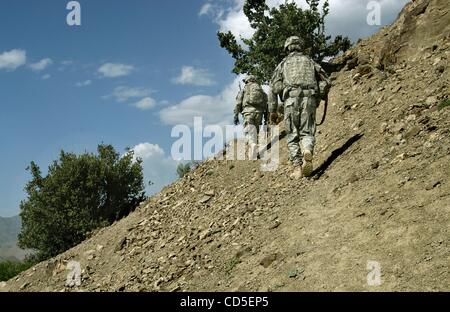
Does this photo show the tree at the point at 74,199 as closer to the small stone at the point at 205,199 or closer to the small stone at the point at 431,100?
the small stone at the point at 205,199

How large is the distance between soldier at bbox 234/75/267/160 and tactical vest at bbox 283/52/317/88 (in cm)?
544

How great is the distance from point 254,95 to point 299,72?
19.3 ft

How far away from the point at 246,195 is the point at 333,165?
2.39m

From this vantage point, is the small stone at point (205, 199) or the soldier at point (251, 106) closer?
the small stone at point (205, 199)

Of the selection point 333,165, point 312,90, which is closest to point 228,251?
point 333,165

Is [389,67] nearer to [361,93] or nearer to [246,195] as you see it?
[361,93]

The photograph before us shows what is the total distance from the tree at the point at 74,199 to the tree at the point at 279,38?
57.6ft

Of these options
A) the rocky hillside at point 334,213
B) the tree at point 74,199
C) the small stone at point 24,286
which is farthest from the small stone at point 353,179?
the tree at point 74,199

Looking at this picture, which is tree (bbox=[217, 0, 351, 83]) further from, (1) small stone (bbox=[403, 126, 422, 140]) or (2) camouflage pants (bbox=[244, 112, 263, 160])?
(1) small stone (bbox=[403, 126, 422, 140])

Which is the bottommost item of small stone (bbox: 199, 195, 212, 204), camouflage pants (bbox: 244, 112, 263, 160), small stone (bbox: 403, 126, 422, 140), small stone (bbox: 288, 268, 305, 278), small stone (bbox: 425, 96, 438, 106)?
small stone (bbox: 288, 268, 305, 278)

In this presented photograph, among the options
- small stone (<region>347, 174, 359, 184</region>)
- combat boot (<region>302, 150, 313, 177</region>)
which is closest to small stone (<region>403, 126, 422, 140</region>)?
small stone (<region>347, 174, 359, 184</region>)

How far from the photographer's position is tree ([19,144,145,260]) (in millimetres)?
35219

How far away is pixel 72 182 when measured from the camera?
121 ft

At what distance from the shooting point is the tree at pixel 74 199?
1387 inches
